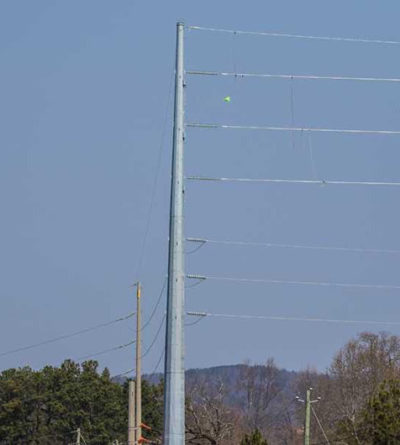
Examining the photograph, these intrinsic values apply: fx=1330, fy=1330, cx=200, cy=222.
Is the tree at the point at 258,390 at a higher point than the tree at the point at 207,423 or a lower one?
higher

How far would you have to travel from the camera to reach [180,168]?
25000mm

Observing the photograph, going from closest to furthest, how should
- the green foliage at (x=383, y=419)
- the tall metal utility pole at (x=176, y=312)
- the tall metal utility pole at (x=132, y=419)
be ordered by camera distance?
the tall metal utility pole at (x=176, y=312), the green foliage at (x=383, y=419), the tall metal utility pole at (x=132, y=419)

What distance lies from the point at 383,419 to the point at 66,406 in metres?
45.6

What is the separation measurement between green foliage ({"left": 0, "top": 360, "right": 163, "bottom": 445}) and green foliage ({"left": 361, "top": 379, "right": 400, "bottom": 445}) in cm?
3866

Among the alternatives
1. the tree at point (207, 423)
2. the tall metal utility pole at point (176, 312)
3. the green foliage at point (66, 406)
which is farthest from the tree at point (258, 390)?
the tall metal utility pole at point (176, 312)

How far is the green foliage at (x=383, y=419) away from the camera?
131 ft

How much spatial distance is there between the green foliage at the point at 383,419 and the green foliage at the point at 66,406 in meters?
38.7

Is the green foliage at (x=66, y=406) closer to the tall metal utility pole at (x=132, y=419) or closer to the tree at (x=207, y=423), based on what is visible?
the tree at (x=207, y=423)

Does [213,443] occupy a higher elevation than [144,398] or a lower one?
lower

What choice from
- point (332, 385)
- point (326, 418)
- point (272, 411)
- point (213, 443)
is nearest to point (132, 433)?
point (213, 443)

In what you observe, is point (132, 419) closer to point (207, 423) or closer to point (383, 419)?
point (383, 419)

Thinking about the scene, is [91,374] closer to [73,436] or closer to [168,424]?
[73,436]

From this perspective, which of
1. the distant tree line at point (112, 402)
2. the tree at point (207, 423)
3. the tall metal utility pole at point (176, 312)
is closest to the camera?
the tall metal utility pole at point (176, 312)

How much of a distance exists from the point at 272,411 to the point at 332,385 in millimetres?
26890
